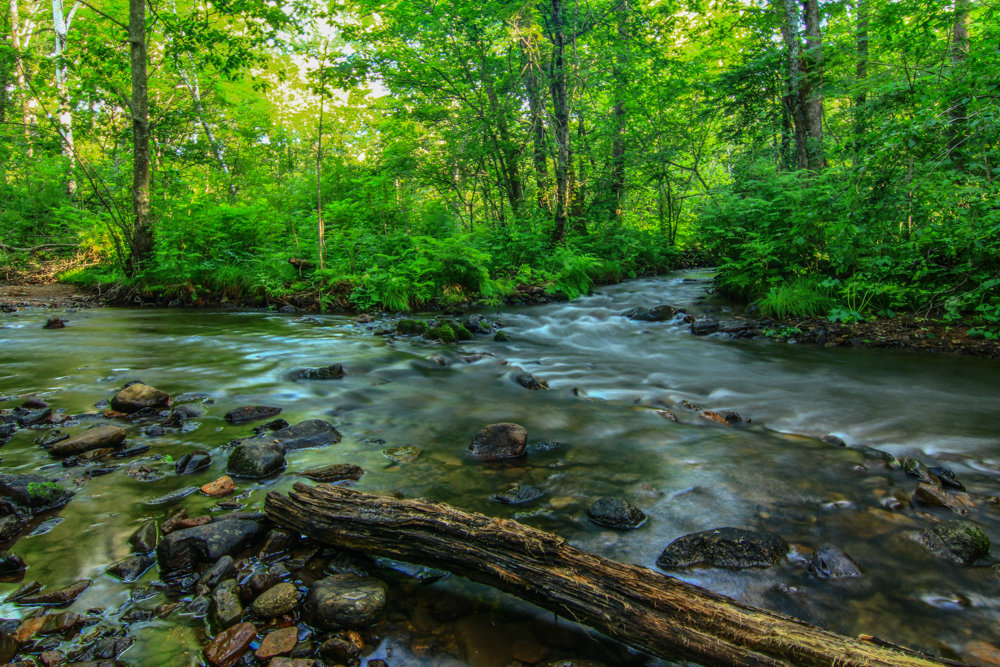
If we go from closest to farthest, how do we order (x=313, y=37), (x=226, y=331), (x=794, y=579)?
(x=794, y=579) → (x=226, y=331) → (x=313, y=37)

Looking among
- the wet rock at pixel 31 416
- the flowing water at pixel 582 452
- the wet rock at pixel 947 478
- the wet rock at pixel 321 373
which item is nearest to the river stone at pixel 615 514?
the flowing water at pixel 582 452

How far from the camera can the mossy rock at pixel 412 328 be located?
8.52 metres

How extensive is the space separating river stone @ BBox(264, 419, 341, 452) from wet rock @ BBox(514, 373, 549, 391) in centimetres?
243

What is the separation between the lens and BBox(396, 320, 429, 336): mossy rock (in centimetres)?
852

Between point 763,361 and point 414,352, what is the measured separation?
4959 millimetres

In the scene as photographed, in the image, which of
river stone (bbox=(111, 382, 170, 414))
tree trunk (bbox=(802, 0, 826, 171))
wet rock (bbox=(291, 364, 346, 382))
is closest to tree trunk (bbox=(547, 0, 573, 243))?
tree trunk (bbox=(802, 0, 826, 171))

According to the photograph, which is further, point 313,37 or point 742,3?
point 742,3

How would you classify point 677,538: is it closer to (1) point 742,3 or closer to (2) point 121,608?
(2) point 121,608

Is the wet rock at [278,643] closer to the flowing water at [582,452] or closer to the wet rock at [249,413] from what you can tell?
the flowing water at [582,452]

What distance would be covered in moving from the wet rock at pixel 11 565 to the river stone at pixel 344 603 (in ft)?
4.34

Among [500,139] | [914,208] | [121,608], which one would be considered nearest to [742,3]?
[500,139]

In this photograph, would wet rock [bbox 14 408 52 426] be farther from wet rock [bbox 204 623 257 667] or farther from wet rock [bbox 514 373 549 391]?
wet rock [bbox 514 373 549 391]

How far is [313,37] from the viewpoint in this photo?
11352 mm

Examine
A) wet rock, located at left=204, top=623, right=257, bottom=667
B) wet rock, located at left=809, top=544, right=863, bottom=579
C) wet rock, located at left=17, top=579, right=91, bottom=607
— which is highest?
wet rock, located at left=17, top=579, right=91, bottom=607
